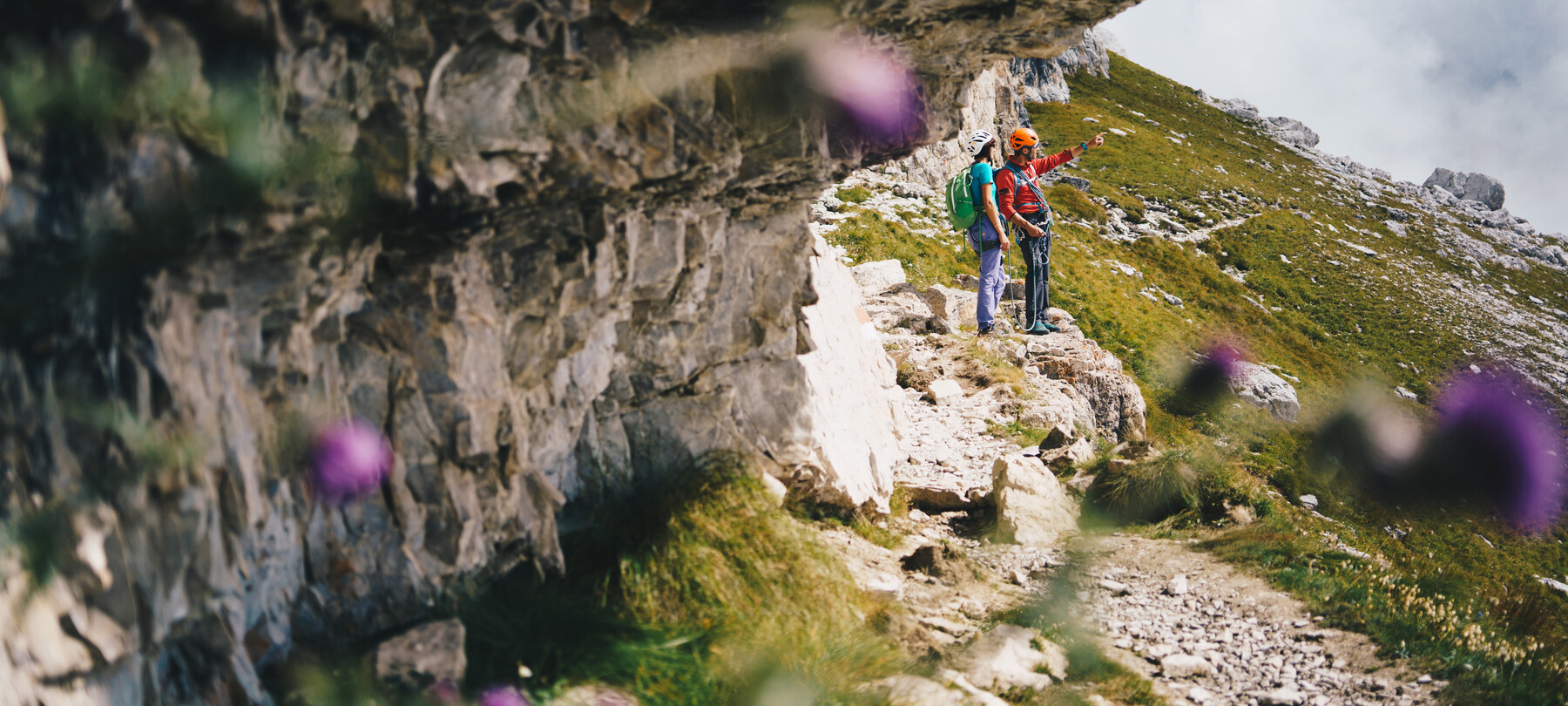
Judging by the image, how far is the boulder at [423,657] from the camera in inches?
148

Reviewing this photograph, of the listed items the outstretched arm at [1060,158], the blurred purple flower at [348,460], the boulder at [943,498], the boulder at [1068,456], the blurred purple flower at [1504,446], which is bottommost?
the blurred purple flower at [1504,446]

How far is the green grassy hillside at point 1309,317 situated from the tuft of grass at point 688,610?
4.29 m

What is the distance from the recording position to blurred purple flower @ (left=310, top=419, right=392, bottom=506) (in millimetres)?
3902

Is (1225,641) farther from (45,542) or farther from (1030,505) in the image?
(45,542)

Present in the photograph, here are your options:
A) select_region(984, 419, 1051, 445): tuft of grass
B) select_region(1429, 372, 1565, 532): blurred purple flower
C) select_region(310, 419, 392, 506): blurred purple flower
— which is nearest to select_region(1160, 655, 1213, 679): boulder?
select_region(984, 419, 1051, 445): tuft of grass

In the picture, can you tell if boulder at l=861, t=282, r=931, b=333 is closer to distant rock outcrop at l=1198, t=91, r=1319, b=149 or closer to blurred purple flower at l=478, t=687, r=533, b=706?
blurred purple flower at l=478, t=687, r=533, b=706

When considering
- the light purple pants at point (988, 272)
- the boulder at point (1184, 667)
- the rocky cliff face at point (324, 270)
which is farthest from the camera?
the light purple pants at point (988, 272)

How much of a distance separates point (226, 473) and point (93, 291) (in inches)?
34.4

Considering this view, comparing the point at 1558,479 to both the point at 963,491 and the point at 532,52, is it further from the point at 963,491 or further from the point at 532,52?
the point at 532,52

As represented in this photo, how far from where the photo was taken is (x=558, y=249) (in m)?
4.73

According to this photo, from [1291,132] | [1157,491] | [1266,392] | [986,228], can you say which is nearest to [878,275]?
[986,228]

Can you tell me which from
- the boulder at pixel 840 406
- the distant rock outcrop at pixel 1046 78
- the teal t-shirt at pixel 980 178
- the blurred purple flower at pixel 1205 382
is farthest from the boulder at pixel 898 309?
the distant rock outcrop at pixel 1046 78

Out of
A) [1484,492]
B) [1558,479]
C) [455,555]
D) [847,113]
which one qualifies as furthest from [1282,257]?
[455,555]

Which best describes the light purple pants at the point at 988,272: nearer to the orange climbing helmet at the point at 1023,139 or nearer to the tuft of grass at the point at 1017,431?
the orange climbing helmet at the point at 1023,139
